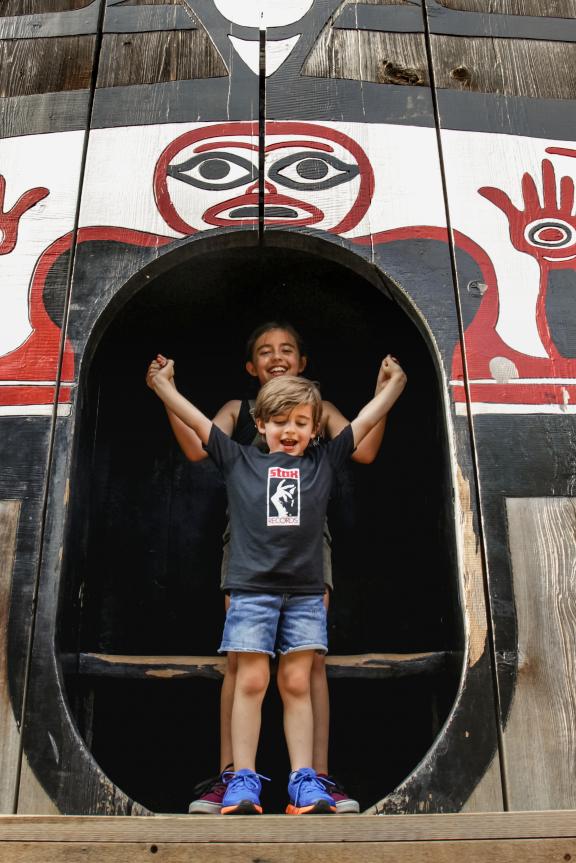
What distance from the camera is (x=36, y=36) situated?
3414mm

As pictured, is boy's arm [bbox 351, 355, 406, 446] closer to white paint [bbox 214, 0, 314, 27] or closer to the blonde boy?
the blonde boy

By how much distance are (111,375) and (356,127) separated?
4.38ft

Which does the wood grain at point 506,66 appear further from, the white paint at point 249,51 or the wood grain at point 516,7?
the white paint at point 249,51

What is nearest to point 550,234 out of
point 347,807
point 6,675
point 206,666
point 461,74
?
point 461,74

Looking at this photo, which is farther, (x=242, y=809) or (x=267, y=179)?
(x=267, y=179)

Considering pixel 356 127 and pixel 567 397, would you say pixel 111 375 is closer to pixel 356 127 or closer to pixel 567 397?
pixel 356 127

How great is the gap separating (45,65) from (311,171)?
45.1 inches

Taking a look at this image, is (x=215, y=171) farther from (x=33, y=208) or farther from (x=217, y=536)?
(x=217, y=536)

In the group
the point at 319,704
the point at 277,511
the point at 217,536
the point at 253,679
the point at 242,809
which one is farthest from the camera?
the point at 217,536

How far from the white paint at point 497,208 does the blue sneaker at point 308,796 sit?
4.52 ft

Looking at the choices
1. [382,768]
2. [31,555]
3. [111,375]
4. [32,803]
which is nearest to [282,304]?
[111,375]

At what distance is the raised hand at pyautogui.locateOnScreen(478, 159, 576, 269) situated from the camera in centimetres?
288

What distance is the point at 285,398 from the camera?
8.67 ft

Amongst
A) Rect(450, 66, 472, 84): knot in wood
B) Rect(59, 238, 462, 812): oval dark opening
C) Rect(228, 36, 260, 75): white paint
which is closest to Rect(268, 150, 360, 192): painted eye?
Rect(59, 238, 462, 812): oval dark opening
